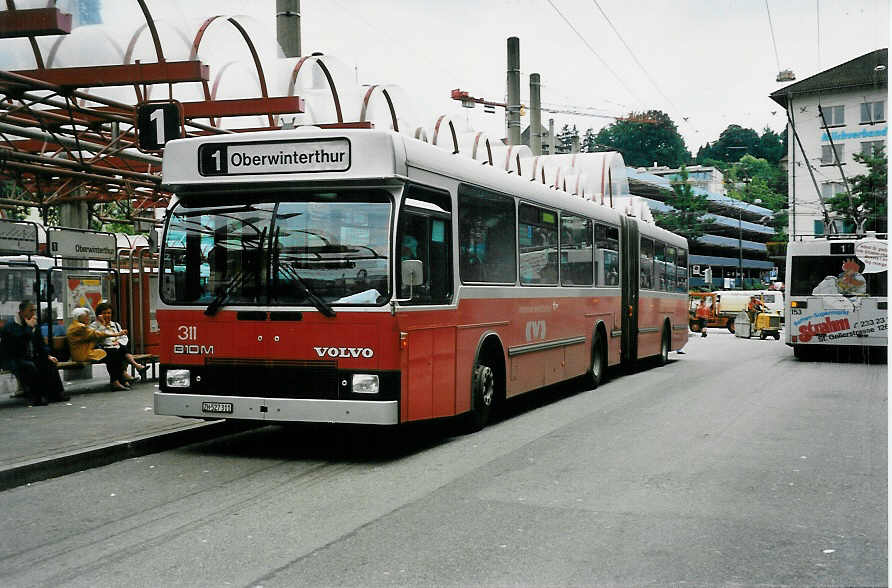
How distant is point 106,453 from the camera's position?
885 centimetres

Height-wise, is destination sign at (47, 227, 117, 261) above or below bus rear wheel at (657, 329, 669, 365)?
above

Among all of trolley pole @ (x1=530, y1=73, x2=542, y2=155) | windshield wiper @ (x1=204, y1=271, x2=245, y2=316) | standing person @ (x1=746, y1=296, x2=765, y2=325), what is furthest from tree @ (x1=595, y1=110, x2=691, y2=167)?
windshield wiper @ (x1=204, y1=271, x2=245, y2=316)

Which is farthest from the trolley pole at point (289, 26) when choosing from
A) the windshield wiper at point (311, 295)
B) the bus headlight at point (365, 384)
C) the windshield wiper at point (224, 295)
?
the bus headlight at point (365, 384)

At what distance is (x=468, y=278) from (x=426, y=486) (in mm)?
3214

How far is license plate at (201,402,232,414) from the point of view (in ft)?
29.4

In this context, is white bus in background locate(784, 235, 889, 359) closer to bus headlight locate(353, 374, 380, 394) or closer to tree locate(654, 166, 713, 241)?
bus headlight locate(353, 374, 380, 394)

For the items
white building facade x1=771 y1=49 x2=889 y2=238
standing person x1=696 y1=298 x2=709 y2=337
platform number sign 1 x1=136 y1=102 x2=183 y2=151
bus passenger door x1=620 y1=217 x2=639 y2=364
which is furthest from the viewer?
standing person x1=696 y1=298 x2=709 y2=337

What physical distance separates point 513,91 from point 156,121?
17.9 m

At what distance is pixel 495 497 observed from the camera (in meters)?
7.27

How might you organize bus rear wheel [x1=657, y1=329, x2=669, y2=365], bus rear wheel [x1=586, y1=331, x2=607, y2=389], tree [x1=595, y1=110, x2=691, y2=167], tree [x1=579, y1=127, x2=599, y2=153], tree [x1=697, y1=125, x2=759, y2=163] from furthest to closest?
tree [x1=697, y1=125, x2=759, y2=163] < tree [x1=579, y1=127, x2=599, y2=153] < tree [x1=595, y1=110, x2=691, y2=167] < bus rear wheel [x1=657, y1=329, x2=669, y2=365] < bus rear wheel [x1=586, y1=331, x2=607, y2=389]

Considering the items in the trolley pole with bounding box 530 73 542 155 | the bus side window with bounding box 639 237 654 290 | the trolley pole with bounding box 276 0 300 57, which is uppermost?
the trolley pole with bounding box 530 73 542 155

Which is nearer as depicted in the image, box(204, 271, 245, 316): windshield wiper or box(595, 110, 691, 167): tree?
box(204, 271, 245, 316): windshield wiper

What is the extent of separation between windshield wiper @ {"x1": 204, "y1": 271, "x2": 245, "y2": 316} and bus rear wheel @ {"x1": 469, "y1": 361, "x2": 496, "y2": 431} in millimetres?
2802

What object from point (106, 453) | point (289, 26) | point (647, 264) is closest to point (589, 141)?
point (647, 264)
